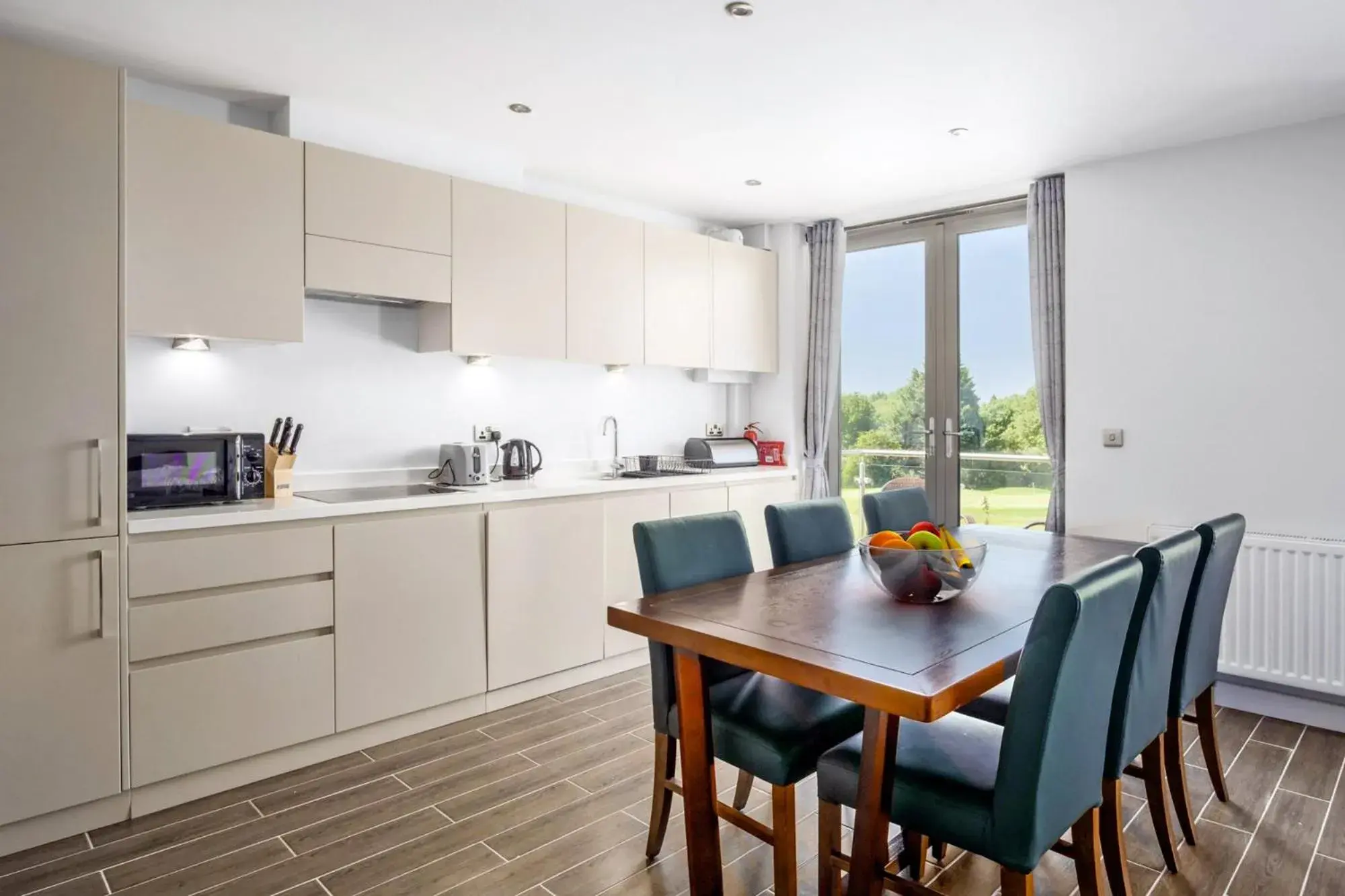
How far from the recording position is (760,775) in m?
1.93

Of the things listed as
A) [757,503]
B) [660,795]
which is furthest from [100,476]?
[757,503]

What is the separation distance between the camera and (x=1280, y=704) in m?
3.38

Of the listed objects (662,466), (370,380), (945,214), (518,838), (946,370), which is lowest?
(518,838)

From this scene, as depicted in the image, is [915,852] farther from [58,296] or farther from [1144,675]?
[58,296]

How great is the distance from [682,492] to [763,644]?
2472 millimetres

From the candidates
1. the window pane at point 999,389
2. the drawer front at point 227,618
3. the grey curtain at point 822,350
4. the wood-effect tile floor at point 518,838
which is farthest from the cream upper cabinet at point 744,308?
the drawer front at point 227,618

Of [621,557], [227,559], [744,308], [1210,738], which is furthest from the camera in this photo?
[744,308]

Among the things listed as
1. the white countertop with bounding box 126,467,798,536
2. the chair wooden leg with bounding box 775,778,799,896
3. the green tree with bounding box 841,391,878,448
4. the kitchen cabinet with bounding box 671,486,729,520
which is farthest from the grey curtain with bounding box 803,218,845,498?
the chair wooden leg with bounding box 775,778,799,896

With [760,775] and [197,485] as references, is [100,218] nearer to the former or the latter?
[197,485]

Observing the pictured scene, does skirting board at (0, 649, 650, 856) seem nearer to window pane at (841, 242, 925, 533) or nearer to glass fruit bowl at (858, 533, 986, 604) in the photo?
glass fruit bowl at (858, 533, 986, 604)

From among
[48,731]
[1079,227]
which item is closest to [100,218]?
[48,731]

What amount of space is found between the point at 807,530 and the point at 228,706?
202 centimetres

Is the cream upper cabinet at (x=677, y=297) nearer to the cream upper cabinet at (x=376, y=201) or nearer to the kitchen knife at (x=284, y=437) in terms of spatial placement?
the cream upper cabinet at (x=376, y=201)

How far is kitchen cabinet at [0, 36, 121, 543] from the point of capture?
89.1 inches
